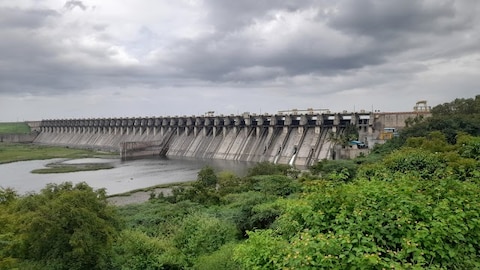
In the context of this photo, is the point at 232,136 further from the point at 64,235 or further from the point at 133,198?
the point at 64,235

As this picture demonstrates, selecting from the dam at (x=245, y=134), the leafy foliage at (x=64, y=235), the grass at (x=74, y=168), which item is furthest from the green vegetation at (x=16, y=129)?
the leafy foliage at (x=64, y=235)

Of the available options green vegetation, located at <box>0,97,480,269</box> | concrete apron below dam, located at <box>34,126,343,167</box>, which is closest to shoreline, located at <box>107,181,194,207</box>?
green vegetation, located at <box>0,97,480,269</box>

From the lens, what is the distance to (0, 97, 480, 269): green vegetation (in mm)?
7102

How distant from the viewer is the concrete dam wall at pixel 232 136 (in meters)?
60.1

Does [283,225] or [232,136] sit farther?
[232,136]

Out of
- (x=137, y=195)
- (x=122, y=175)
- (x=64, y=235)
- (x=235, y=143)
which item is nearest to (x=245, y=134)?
(x=235, y=143)

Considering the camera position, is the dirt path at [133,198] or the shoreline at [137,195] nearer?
the dirt path at [133,198]

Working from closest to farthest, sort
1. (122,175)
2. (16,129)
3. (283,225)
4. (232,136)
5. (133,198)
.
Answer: (283,225) → (133,198) → (122,175) → (232,136) → (16,129)

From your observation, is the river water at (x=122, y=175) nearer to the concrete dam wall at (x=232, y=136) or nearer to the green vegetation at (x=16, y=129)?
the concrete dam wall at (x=232, y=136)

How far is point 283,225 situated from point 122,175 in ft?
159

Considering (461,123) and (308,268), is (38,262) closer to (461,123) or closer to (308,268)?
(308,268)

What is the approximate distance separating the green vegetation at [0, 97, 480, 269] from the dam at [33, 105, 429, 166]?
2375cm

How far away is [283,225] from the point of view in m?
10.5

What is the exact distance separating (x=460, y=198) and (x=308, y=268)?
470 cm
